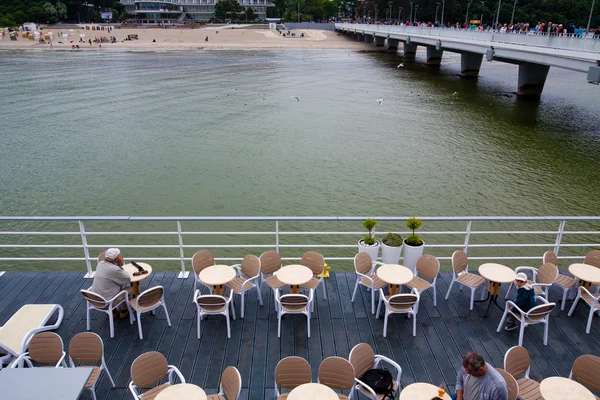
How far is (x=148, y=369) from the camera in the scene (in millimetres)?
4750

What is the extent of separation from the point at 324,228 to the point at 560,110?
83.6ft

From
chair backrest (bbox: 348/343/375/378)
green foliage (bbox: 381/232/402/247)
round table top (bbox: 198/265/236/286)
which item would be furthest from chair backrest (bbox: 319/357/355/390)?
green foliage (bbox: 381/232/402/247)

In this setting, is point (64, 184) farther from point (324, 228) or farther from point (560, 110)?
point (560, 110)

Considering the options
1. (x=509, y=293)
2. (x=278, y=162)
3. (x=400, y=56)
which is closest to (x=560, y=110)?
(x=278, y=162)

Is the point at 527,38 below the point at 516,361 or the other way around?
the other way around

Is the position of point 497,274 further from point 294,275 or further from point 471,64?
point 471,64

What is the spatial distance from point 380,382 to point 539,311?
8.40ft

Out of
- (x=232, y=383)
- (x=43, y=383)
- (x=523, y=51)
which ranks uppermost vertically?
(x=523, y=51)

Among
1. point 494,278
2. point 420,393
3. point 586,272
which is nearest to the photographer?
point 420,393

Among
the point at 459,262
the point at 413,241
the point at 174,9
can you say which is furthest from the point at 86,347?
the point at 174,9

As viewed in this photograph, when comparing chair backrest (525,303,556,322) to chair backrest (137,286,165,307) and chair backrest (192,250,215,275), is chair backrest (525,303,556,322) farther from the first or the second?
chair backrest (137,286,165,307)

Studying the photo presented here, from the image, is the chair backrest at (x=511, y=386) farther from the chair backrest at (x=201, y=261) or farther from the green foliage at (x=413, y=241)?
the chair backrest at (x=201, y=261)

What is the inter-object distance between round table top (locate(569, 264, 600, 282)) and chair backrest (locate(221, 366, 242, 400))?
5.41 metres

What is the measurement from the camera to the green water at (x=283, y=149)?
16531 millimetres
